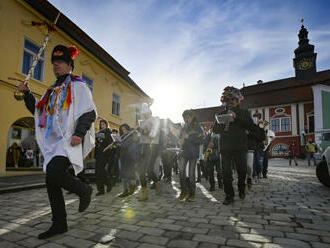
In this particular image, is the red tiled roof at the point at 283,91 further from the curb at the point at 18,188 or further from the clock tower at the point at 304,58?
the curb at the point at 18,188

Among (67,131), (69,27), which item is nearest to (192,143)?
(67,131)

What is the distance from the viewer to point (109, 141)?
5.66 metres

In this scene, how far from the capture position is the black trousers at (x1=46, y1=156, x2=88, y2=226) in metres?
2.39

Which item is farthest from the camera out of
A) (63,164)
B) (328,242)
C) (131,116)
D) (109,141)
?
(131,116)

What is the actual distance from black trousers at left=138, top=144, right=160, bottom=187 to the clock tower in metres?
47.1

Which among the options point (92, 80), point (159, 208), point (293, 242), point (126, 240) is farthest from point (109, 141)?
point (92, 80)

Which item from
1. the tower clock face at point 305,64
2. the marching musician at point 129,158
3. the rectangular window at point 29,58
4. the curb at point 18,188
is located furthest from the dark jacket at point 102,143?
the tower clock face at point 305,64

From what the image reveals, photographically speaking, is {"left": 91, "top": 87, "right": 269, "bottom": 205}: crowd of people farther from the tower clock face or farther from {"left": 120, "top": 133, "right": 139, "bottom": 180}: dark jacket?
the tower clock face

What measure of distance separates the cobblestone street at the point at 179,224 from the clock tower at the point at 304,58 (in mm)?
46559

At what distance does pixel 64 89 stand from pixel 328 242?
3.31 meters

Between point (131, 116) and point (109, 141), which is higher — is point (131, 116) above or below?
above

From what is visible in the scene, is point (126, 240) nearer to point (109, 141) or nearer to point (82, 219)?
point (82, 219)

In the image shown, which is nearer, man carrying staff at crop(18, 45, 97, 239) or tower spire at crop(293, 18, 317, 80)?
man carrying staff at crop(18, 45, 97, 239)

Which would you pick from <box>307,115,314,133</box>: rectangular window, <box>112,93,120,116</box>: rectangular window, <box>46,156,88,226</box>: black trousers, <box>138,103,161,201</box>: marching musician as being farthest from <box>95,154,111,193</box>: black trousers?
<box>307,115,314,133</box>: rectangular window
